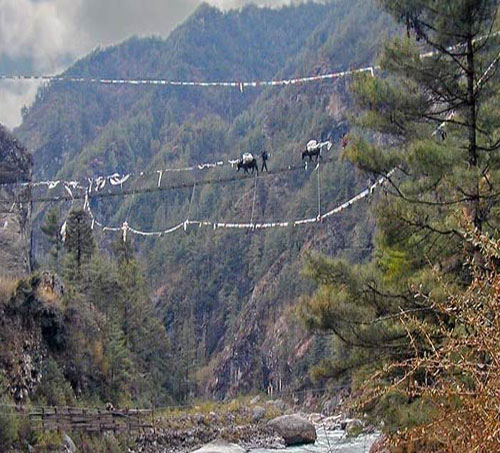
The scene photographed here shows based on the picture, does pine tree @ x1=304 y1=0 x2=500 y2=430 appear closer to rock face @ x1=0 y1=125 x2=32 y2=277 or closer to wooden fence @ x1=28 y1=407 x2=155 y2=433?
wooden fence @ x1=28 y1=407 x2=155 y2=433

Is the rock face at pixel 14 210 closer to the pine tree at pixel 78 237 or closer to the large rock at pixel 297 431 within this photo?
the pine tree at pixel 78 237

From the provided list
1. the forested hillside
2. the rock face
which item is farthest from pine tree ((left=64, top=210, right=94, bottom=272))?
the rock face

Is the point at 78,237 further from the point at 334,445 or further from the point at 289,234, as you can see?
the point at 289,234

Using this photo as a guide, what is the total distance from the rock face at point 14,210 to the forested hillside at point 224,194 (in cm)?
327

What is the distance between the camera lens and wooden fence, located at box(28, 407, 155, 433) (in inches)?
659

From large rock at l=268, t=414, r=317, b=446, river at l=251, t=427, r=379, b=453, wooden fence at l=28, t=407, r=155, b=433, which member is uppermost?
wooden fence at l=28, t=407, r=155, b=433

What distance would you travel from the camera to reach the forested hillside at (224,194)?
62000 millimetres

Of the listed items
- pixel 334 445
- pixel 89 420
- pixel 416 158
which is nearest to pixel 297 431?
pixel 89 420

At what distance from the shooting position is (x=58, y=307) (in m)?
20.5

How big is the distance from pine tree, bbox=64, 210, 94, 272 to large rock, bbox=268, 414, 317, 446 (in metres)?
10.1

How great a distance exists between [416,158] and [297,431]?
18.6 meters

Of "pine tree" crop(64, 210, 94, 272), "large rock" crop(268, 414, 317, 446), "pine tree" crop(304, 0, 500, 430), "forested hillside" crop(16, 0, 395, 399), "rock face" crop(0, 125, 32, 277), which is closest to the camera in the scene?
"pine tree" crop(304, 0, 500, 430)

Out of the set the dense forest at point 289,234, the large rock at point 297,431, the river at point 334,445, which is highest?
the dense forest at point 289,234

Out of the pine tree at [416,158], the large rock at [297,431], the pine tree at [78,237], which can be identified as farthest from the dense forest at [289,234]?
the large rock at [297,431]
